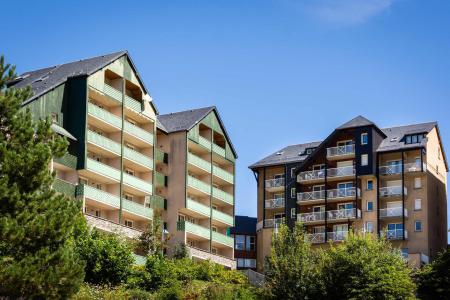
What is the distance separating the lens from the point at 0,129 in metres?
42.8

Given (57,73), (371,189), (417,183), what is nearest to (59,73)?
(57,73)

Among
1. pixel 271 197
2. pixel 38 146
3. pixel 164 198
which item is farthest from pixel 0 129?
pixel 271 197

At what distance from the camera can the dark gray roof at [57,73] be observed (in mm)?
68250

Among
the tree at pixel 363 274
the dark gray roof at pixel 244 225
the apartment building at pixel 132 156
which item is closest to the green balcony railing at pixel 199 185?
the apartment building at pixel 132 156

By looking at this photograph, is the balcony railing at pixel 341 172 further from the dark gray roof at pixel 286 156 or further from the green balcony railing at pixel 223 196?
the green balcony railing at pixel 223 196

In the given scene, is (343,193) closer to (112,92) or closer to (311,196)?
(311,196)

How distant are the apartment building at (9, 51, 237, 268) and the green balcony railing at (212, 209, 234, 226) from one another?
93 mm

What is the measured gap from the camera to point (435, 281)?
74562 mm

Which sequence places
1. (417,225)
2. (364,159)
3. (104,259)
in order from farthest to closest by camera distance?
1. (364,159)
2. (417,225)
3. (104,259)

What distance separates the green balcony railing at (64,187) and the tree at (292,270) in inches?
589

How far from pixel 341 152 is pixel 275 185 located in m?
9.29

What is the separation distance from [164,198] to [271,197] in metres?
21.0

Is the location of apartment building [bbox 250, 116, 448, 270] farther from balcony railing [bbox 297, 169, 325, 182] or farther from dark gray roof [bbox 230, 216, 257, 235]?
dark gray roof [bbox 230, 216, 257, 235]

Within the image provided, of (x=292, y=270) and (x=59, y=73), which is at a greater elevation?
(x=59, y=73)
